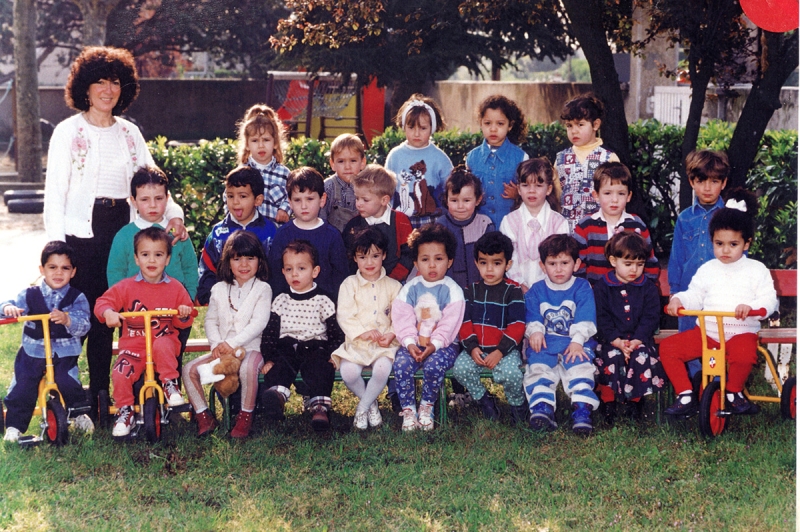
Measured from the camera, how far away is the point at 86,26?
59.9 feet

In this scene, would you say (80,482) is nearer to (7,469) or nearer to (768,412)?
(7,469)

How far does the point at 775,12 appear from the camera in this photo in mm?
4000

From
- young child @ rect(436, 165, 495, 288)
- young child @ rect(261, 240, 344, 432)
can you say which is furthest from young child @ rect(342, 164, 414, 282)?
young child @ rect(261, 240, 344, 432)

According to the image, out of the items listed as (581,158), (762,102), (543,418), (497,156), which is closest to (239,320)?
(543,418)

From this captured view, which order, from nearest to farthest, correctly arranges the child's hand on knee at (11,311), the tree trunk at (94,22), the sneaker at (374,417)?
the child's hand on knee at (11,311), the sneaker at (374,417), the tree trunk at (94,22)

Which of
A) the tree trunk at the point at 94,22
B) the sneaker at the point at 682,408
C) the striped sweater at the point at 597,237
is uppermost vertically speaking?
the tree trunk at the point at 94,22

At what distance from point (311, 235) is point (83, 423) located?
5.24ft

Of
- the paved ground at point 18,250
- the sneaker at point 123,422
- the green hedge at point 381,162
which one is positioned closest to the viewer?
the sneaker at point 123,422

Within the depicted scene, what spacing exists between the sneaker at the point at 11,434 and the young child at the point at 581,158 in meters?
3.32

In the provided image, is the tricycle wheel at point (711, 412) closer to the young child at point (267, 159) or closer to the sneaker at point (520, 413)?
the sneaker at point (520, 413)

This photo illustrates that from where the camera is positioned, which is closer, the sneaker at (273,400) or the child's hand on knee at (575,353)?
the sneaker at (273,400)

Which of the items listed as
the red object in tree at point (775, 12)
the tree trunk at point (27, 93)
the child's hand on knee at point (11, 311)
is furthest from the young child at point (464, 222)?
the tree trunk at point (27, 93)

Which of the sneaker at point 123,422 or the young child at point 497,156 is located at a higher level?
the young child at point 497,156

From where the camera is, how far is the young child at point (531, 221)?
551 centimetres
